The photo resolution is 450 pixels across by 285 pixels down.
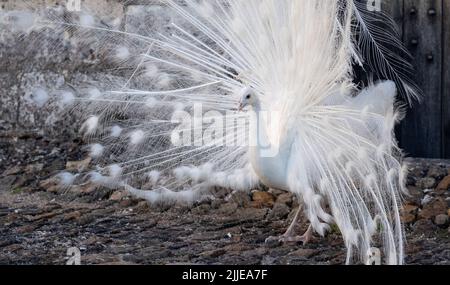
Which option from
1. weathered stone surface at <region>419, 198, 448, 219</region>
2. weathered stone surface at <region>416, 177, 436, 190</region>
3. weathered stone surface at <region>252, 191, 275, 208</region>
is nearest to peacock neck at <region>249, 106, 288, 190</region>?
weathered stone surface at <region>252, 191, 275, 208</region>

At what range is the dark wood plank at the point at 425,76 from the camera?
219 inches

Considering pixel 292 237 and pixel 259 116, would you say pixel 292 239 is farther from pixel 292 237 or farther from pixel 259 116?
pixel 259 116

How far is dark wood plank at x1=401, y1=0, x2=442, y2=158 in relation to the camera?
557 centimetres

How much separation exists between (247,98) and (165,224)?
1.02 metres

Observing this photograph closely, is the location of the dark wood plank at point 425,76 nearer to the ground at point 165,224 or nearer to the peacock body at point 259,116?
the ground at point 165,224

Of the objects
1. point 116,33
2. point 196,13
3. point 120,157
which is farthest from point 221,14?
point 120,157

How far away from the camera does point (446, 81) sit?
5.61 metres

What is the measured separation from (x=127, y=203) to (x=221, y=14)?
1.27m

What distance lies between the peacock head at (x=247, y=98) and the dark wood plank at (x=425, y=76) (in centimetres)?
167

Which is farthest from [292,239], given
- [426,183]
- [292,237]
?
[426,183]

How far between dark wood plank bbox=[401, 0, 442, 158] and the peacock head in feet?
5.47
